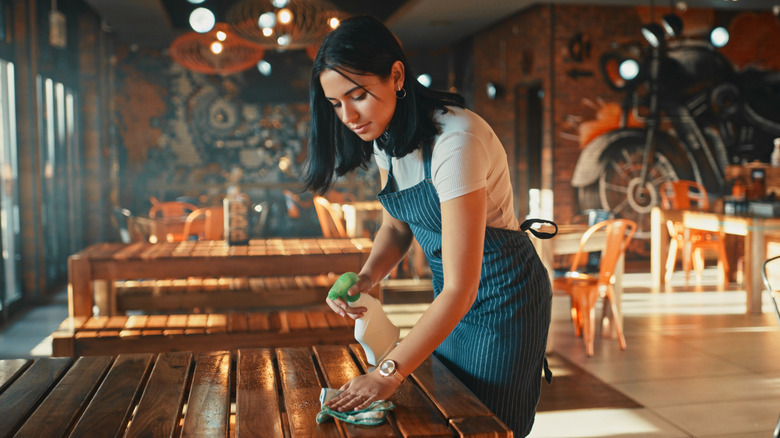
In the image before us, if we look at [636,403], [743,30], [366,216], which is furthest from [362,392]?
[743,30]

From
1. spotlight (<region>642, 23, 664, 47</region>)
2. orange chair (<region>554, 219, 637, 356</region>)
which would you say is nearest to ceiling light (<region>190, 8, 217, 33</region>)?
orange chair (<region>554, 219, 637, 356</region>)

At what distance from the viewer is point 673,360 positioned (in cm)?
455

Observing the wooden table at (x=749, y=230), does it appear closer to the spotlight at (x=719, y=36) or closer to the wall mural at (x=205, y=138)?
the spotlight at (x=719, y=36)

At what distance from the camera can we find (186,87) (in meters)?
12.0

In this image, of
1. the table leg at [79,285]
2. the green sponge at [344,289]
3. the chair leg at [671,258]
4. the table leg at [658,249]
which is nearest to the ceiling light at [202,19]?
the table leg at [79,285]

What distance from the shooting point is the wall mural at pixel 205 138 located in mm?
A: 11797

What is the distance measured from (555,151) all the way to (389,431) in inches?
305

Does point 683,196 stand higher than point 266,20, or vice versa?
point 266,20

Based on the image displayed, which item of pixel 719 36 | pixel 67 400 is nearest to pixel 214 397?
pixel 67 400

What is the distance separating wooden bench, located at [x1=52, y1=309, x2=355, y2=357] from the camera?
333 centimetres

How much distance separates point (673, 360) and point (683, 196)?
154 inches

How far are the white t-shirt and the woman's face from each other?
0.11 meters

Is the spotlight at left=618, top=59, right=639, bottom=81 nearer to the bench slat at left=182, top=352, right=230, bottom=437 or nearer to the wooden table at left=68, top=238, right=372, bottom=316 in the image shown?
the wooden table at left=68, top=238, right=372, bottom=316

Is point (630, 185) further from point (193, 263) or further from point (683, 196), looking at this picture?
point (193, 263)
